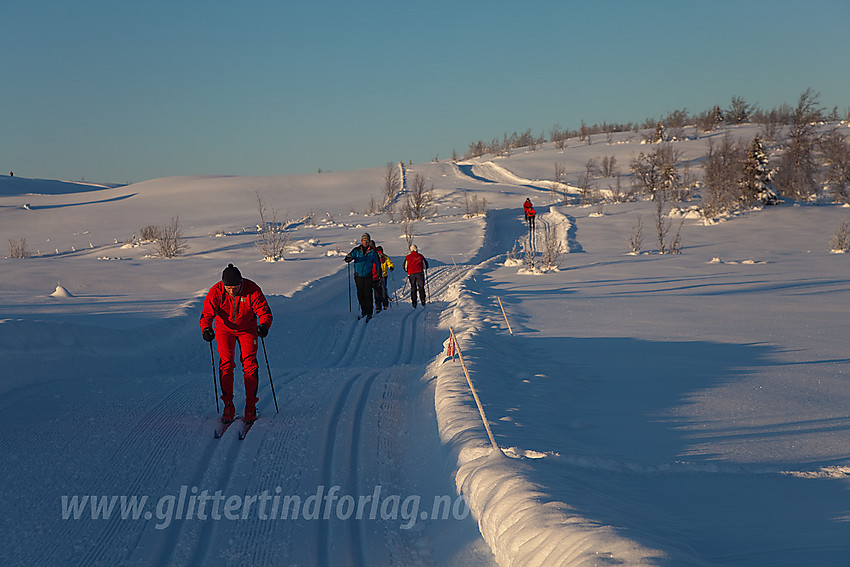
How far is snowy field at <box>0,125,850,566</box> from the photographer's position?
400cm

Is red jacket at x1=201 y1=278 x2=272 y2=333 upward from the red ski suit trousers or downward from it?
upward

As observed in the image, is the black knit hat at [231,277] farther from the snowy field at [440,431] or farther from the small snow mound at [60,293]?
the small snow mound at [60,293]

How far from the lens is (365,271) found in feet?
46.3

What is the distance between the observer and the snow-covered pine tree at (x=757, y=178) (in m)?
36.3

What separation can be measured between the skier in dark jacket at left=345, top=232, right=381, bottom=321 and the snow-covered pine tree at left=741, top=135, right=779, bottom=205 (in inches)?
1201

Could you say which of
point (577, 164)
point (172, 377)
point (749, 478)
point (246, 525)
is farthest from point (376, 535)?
point (577, 164)

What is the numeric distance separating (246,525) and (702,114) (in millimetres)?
99566

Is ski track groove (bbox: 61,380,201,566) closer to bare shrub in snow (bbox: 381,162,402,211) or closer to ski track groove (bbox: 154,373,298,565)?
ski track groove (bbox: 154,373,298,565)

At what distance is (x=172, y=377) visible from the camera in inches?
336

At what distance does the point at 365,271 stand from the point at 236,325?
7.39 meters

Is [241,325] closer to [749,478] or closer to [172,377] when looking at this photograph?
[172,377]

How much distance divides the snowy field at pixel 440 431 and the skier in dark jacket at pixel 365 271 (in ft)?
1.68

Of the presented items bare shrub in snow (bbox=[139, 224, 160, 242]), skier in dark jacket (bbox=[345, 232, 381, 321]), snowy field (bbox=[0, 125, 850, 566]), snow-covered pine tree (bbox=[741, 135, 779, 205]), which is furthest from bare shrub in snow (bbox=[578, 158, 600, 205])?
skier in dark jacket (bbox=[345, 232, 381, 321])

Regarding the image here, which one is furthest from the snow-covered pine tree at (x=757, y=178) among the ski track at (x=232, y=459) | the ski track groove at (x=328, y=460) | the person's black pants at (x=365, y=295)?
the ski track groove at (x=328, y=460)
